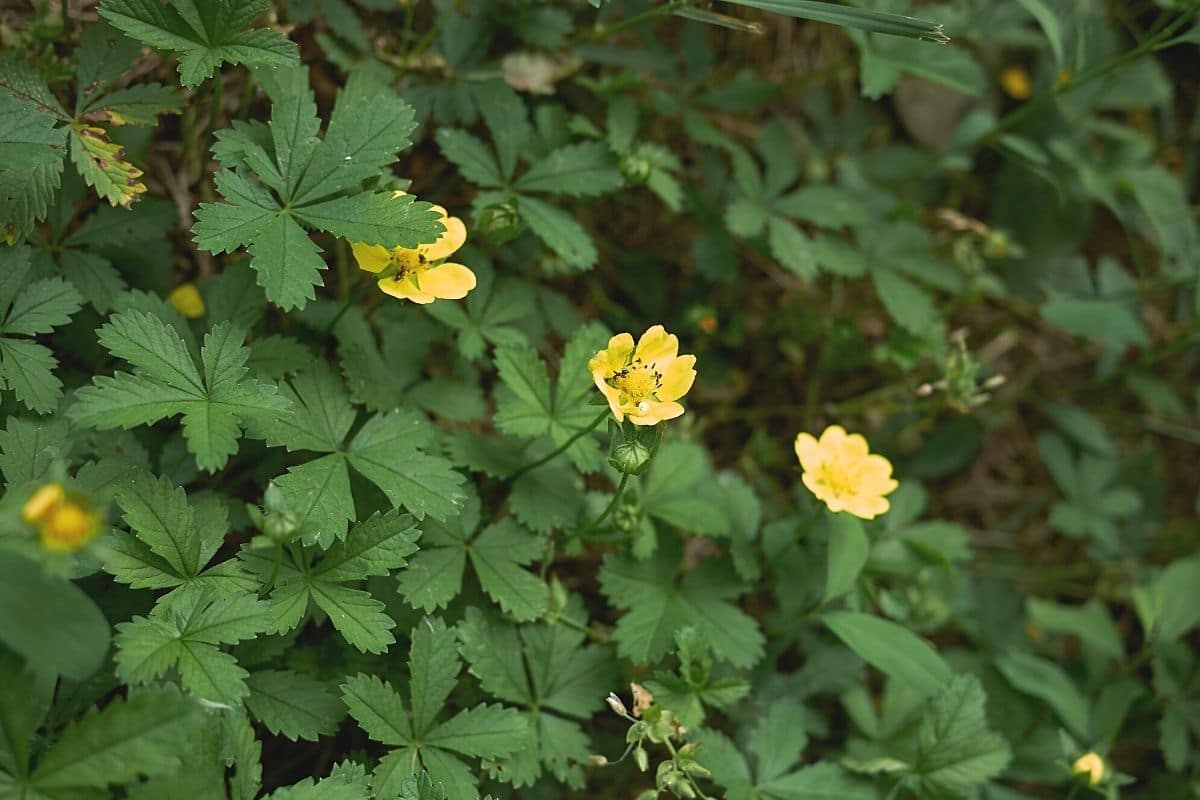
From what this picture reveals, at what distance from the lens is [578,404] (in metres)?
2.34

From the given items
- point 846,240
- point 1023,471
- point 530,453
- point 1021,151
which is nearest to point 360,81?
point 530,453

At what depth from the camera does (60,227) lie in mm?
2264

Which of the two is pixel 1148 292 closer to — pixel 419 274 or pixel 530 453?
pixel 530 453

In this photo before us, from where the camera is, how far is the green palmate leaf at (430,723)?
76.5 inches

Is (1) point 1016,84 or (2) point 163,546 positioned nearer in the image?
(2) point 163,546

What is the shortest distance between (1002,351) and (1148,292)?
1.79ft

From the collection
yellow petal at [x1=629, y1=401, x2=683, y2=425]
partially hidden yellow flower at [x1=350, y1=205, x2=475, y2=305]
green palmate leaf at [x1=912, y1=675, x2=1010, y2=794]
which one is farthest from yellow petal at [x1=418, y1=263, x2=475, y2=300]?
green palmate leaf at [x1=912, y1=675, x2=1010, y2=794]

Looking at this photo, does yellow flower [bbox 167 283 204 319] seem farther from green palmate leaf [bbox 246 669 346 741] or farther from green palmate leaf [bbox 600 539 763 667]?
green palmate leaf [bbox 600 539 763 667]

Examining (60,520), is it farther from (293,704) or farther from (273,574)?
(293,704)

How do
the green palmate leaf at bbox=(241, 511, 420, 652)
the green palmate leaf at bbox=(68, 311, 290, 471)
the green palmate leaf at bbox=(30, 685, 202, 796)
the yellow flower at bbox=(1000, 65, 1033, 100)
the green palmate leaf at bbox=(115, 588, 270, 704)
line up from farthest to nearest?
the yellow flower at bbox=(1000, 65, 1033, 100), the green palmate leaf at bbox=(241, 511, 420, 652), the green palmate leaf at bbox=(68, 311, 290, 471), the green palmate leaf at bbox=(115, 588, 270, 704), the green palmate leaf at bbox=(30, 685, 202, 796)

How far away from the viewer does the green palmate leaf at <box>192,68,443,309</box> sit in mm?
1957

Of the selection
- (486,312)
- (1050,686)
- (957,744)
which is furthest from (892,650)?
(486,312)

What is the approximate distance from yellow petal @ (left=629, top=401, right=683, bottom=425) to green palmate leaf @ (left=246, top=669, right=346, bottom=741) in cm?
85

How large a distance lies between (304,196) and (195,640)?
0.92m
